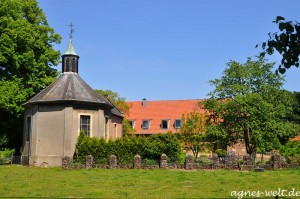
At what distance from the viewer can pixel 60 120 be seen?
101ft

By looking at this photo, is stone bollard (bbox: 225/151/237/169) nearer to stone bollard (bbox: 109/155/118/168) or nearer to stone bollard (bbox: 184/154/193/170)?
stone bollard (bbox: 184/154/193/170)

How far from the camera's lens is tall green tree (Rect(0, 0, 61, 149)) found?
1320 inches

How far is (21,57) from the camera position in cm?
3447

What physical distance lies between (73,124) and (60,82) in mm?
4609

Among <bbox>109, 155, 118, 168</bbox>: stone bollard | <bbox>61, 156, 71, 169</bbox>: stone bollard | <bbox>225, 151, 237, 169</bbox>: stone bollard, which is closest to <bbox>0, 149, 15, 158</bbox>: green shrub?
<bbox>61, 156, 71, 169</bbox>: stone bollard

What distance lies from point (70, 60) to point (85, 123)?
21.8ft

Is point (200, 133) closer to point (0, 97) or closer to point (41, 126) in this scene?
point (41, 126)

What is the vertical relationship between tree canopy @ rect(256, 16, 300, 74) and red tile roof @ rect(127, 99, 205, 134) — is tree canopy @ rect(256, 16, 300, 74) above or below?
below

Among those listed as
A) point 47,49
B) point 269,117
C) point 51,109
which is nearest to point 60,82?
point 51,109

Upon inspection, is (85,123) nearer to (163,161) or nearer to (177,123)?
(163,161)

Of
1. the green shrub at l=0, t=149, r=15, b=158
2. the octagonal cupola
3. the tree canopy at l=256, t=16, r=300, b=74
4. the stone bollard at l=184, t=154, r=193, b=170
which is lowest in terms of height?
the stone bollard at l=184, t=154, r=193, b=170

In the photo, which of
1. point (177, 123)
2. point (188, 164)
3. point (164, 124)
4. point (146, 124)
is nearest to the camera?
point (188, 164)

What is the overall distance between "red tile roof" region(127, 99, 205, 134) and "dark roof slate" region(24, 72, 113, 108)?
23.8 meters

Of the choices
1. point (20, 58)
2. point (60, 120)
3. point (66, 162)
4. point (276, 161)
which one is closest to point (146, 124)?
point (20, 58)
